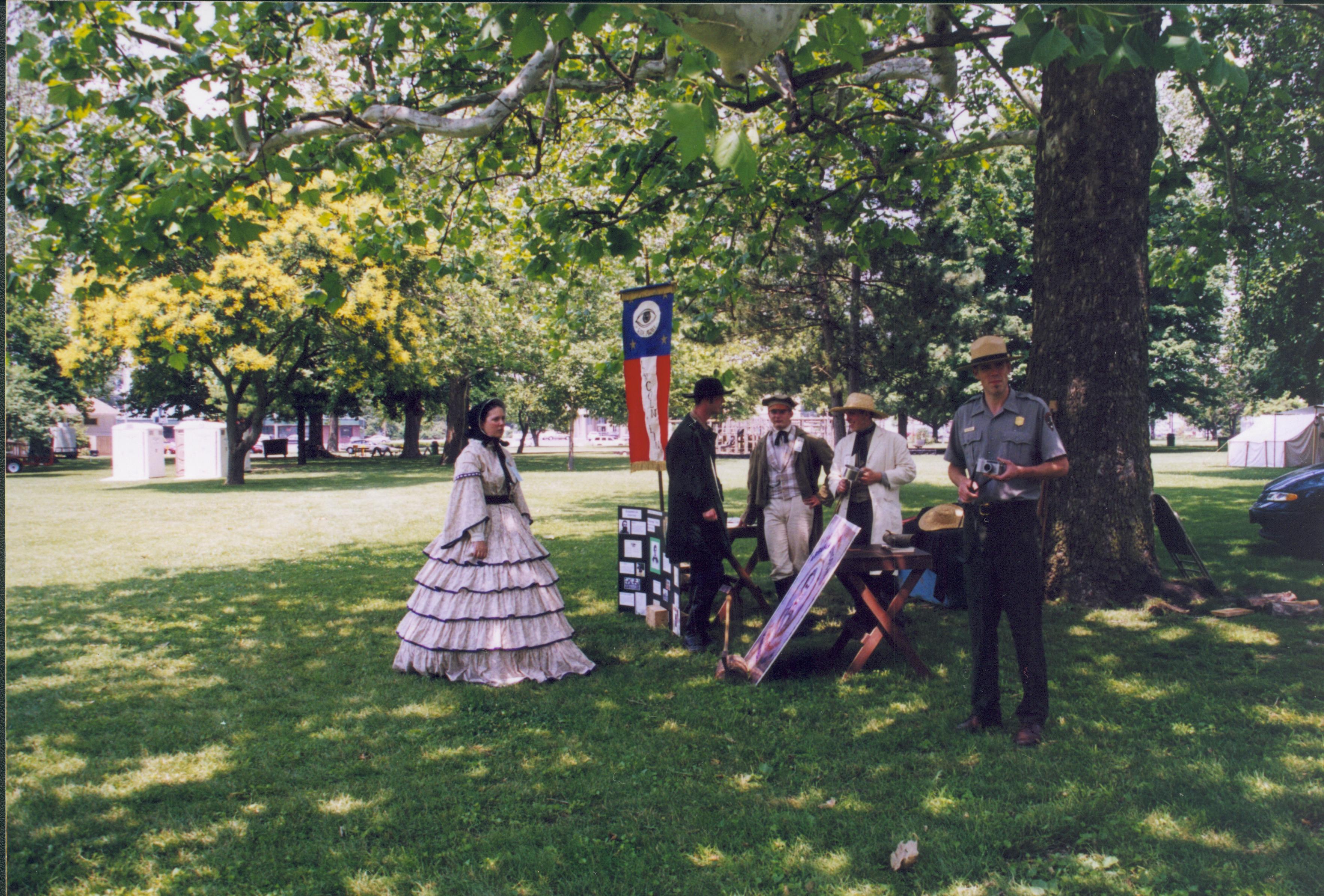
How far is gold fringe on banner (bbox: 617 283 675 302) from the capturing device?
6.73 metres

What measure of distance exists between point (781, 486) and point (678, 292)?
16.2 feet

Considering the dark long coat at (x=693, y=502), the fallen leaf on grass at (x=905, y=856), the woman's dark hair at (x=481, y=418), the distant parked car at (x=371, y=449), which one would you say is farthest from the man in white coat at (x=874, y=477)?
the distant parked car at (x=371, y=449)

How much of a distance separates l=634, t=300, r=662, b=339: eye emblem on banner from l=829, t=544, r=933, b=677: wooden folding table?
96.9 inches

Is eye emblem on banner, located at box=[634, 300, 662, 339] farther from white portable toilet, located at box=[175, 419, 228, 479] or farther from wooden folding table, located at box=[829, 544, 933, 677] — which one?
white portable toilet, located at box=[175, 419, 228, 479]

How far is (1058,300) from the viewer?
7273 mm

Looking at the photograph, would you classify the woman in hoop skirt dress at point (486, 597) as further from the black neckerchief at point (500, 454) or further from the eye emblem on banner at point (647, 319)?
the eye emblem on banner at point (647, 319)

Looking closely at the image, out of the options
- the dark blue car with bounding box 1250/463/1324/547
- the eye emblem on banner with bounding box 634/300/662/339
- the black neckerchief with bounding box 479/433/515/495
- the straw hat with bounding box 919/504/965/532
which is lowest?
the dark blue car with bounding box 1250/463/1324/547

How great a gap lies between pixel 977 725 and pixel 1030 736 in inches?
11.6

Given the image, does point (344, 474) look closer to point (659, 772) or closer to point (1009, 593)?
point (659, 772)

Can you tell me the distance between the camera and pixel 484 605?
5820 mm

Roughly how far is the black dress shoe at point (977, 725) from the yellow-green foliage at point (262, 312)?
1746cm

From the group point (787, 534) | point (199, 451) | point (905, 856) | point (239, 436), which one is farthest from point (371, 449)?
point (905, 856)

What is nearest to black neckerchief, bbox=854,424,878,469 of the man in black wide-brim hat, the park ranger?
the man in black wide-brim hat

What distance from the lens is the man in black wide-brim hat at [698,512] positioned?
6.45 metres
